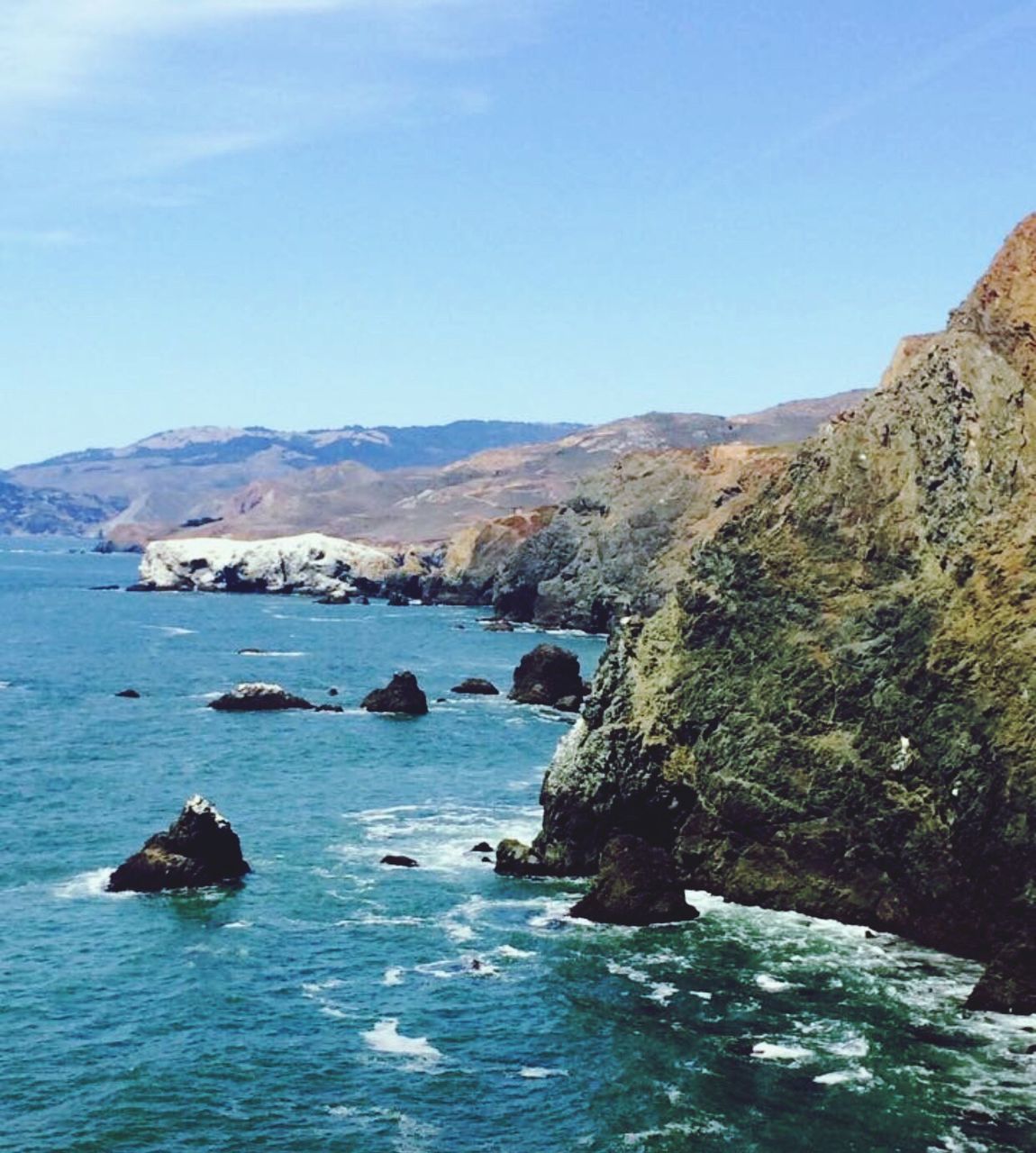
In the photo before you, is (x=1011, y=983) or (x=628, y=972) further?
(x=628, y=972)

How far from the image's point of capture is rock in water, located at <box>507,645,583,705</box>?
411 ft

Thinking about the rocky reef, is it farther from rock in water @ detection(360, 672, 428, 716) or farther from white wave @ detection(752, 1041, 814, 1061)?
white wave @ detection(752, 1041, 814, 1061)

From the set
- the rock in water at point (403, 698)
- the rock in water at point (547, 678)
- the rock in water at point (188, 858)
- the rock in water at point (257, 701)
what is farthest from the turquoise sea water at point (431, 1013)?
the rock in water at point (547, 678)

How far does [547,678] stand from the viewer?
126m

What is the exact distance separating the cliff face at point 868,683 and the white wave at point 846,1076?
33.6ft

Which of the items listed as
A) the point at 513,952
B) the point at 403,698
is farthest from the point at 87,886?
the point at 403,698

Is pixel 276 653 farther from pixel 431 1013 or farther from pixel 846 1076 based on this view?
pixel 846 1076

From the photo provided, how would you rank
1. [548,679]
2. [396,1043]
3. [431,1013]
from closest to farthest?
[396,1043] → [431,1013] → [548,679]

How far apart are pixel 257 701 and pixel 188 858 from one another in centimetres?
5376

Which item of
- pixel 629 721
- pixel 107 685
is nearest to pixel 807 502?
pixel 629 721

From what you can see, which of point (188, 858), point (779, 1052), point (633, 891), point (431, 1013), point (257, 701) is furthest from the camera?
point (257, 701)

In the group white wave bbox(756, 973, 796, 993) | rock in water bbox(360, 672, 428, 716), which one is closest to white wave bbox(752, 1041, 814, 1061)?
white wave bbox(756, 973, 796, 993)

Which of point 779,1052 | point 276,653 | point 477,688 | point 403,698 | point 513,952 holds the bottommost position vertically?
point 779,1052

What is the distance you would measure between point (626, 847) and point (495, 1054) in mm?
16109
